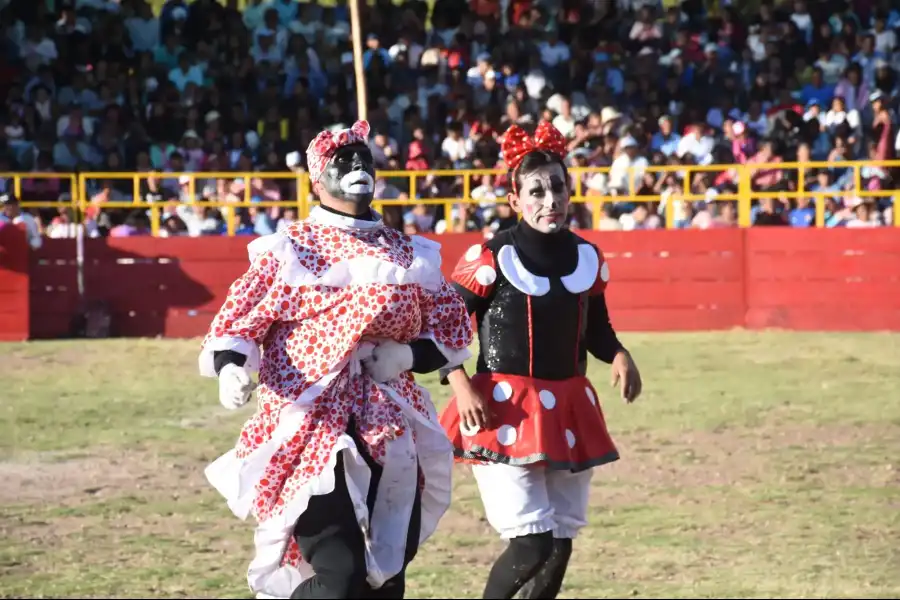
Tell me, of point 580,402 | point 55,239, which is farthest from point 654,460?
point 55,239

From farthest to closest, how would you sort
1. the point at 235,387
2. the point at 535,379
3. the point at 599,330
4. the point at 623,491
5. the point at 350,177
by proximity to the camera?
1. the point at 623,491
2. the point at 599,330
3. the point at 535,379
4. the point at 350,177
5. the point at 235,387

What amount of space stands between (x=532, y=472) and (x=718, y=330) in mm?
12918

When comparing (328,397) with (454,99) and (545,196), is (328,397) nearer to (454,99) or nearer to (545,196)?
(545,196)

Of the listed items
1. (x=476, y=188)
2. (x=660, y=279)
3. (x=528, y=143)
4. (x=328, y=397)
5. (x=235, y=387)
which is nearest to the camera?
(x=235, y=387)

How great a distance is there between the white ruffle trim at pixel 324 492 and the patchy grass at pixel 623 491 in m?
2.04

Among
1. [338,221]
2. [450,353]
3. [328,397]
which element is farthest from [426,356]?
[338,221]

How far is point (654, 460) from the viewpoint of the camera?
10.5m

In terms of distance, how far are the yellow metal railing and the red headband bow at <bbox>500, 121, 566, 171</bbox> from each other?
11526mm

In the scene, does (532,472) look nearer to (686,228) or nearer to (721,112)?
(686,228)

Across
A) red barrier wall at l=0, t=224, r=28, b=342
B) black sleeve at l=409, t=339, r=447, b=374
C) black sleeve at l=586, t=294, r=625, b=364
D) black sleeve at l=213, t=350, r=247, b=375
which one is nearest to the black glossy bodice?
black sleeve at l=586, t=294, r=625, b=364

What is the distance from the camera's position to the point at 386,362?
5203 mm

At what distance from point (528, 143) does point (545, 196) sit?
0.71ft

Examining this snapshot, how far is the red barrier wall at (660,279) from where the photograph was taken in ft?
59.3

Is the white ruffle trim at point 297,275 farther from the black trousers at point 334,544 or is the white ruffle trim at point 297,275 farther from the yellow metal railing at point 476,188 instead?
the yellow metal railing at point 476,188
